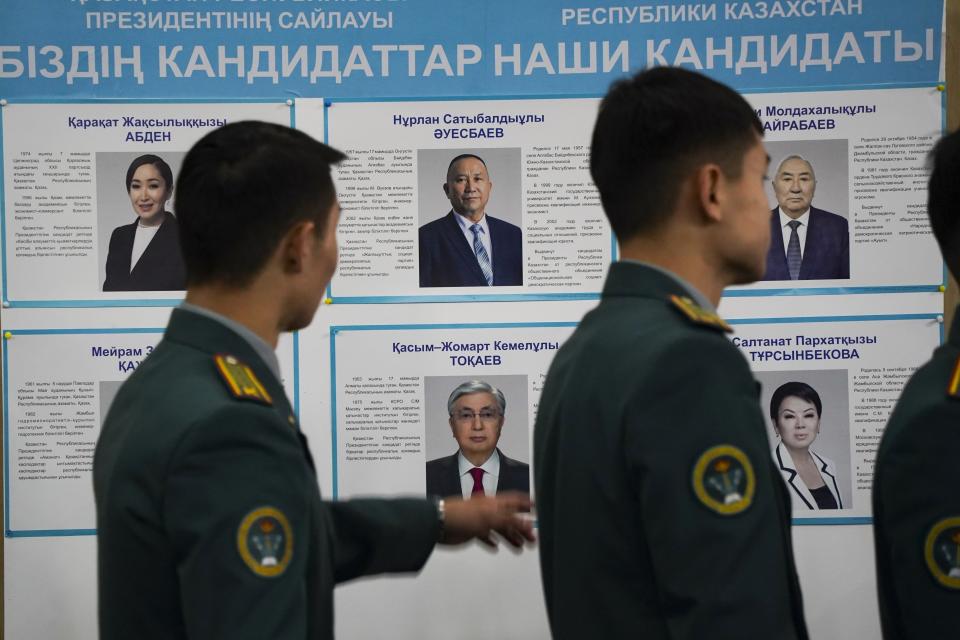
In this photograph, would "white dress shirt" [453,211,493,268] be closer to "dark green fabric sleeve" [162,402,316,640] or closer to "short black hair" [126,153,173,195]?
"short black hair" [126,153,173,195]

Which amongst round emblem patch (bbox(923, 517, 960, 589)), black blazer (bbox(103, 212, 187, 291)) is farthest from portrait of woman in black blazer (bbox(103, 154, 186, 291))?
round emblem patch (bbox(923, 517, 960, 589))

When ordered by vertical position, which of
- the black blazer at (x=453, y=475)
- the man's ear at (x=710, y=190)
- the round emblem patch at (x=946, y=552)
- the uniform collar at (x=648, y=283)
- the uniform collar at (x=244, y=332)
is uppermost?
the man's ear at (x=710, y=190)

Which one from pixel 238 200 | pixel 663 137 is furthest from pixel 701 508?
pixel 238 200

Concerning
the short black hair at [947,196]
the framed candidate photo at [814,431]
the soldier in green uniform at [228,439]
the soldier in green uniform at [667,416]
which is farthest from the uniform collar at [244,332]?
the framed candidate photo at [814,431]

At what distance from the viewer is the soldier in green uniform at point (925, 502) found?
121 cm

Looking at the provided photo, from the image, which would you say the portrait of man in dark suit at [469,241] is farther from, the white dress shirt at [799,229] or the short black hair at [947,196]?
the short black hair at [947,196]

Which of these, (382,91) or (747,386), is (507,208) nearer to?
(382,91)

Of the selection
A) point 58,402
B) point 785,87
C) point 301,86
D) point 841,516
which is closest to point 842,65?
point 785,87

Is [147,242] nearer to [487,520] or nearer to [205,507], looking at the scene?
[487,520]

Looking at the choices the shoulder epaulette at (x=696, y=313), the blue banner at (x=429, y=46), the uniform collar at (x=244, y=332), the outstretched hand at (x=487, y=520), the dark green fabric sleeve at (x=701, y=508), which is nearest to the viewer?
the dark green fabric sleeve at (x=701, y=508)

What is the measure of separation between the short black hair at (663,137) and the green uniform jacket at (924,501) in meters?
0.37

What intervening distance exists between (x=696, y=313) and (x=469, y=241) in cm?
141

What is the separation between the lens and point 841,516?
8.40 ft

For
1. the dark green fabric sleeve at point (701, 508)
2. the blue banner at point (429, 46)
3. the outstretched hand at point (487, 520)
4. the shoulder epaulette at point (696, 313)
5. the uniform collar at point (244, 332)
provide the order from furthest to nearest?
the blue banner at point (429, 46), the outstretched hand at point (487, 520), the uniform collar at point (244, 332), the shoulder epaulette at point (696, 313), the dark green fabric sleeve at point (701, 508)
